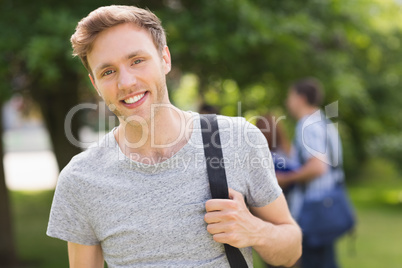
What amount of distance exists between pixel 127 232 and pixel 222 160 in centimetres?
42

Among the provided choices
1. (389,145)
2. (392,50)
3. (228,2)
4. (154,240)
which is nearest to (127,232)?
(154,240)

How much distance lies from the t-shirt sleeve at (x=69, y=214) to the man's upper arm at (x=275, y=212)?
0.63m

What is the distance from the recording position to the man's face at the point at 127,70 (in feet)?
5.36

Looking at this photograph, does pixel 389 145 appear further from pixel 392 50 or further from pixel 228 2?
pixel 228 2

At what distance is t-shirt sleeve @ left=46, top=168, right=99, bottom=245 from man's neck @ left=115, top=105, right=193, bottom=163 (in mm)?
235

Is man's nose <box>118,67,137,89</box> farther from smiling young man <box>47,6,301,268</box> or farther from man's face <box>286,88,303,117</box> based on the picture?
man's face <box>286,88,303,117</box>

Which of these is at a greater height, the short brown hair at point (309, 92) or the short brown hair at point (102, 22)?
the short brown hair at point (102, 22)

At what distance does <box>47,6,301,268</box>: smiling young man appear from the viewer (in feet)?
5.33

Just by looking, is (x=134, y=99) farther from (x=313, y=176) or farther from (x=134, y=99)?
(x=313, y=176)

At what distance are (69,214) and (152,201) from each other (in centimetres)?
30

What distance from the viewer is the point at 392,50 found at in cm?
1080

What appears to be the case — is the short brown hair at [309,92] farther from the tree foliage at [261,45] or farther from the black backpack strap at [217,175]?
the black backpack strap at [217,175]

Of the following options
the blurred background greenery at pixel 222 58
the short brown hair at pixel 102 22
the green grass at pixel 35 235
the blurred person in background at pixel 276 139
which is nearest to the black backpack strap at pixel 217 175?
the short brown hair at pixel 102 22

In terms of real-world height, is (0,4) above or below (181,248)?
above
